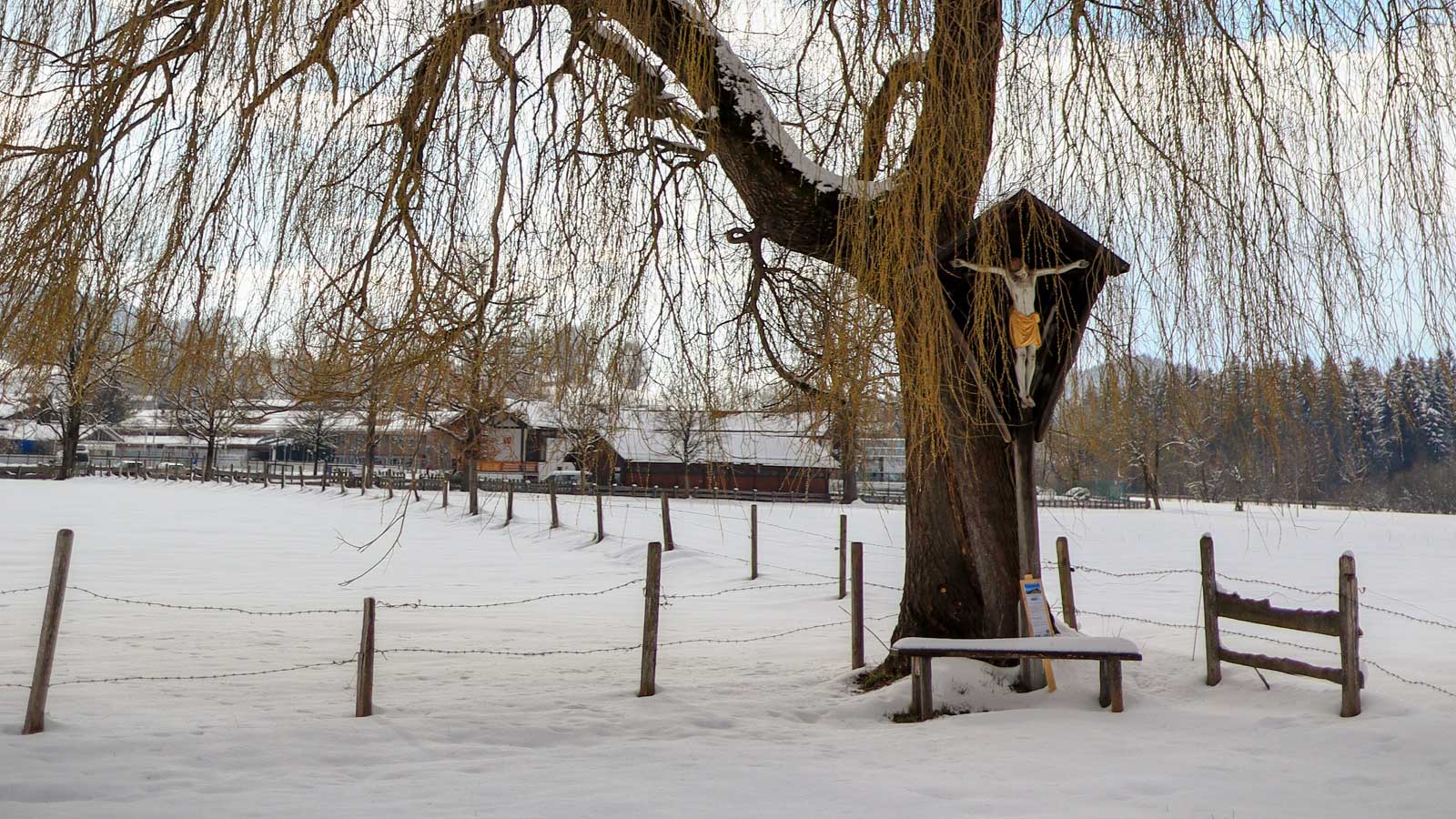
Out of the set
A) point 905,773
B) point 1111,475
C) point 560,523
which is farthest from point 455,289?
point 1111,475

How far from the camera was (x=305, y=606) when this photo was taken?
38.8 feet

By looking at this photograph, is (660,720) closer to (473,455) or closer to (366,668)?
(366,668)

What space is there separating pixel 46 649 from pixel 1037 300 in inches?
239

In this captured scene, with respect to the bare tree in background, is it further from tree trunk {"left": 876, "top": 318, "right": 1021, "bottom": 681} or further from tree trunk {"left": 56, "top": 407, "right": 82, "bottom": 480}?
tree trunk {"left": 56, "top": 407, "right": 82, "bottom": 480}

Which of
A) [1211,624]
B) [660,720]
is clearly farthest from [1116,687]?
[660,720]

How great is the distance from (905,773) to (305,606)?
8.93 meters

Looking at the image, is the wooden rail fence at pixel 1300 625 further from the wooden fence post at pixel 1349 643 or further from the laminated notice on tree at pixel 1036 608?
the laminated notice on tree at pixel 1036 608

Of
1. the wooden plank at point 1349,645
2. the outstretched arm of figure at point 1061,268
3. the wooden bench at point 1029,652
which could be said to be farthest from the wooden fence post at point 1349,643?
the outstretched arm of figure at point 1061,268

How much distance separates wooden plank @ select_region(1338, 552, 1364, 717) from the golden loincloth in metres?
2.27

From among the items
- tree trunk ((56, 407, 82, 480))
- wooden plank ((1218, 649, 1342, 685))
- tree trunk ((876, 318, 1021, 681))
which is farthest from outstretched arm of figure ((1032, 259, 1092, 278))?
tree trunk ((56, 407, 82, 480))

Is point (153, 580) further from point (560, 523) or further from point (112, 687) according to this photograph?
point (560, 523)

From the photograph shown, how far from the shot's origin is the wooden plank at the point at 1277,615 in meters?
6.06

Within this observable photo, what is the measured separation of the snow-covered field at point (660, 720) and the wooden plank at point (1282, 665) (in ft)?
0.69

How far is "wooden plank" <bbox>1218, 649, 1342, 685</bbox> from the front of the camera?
6.03 metres
